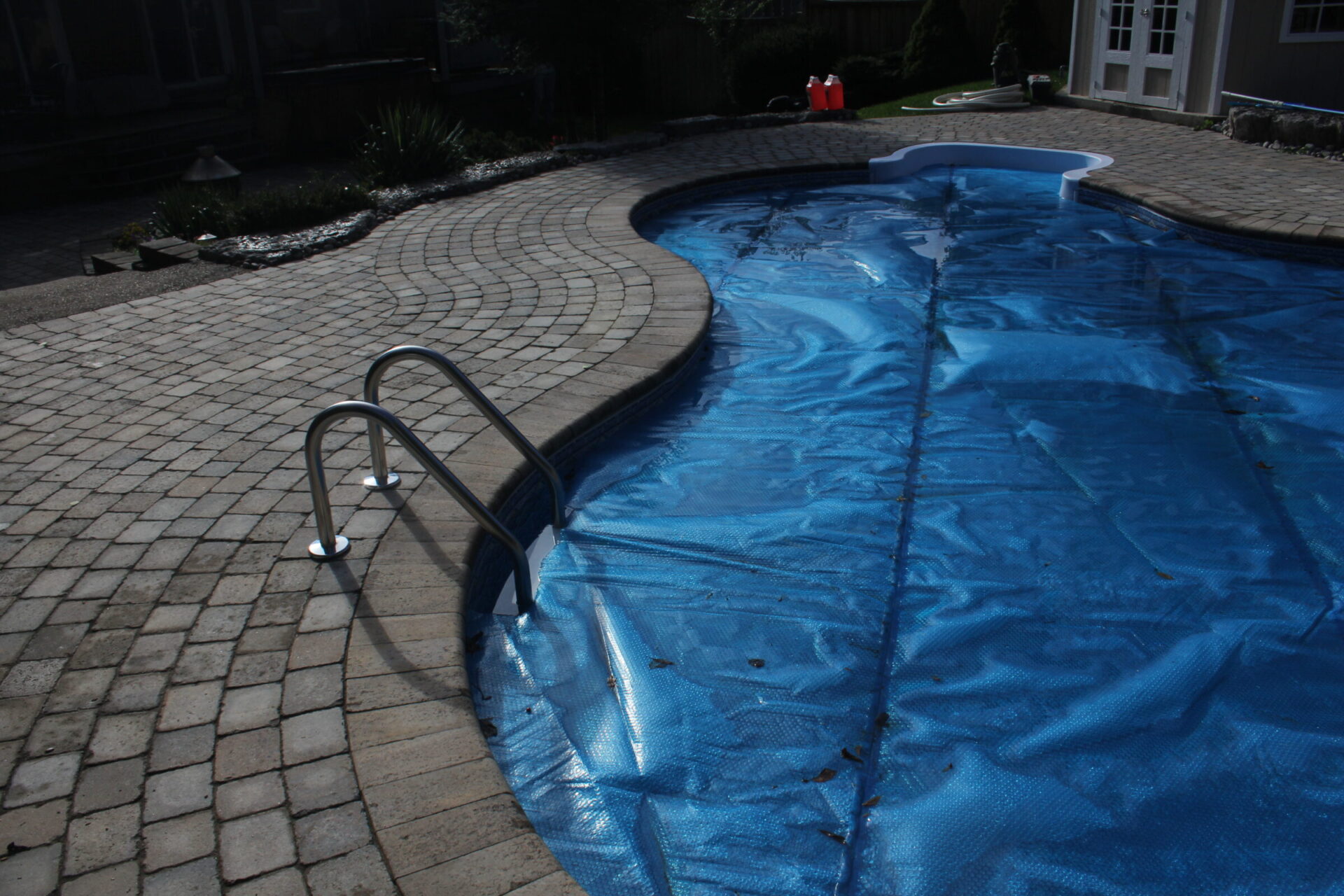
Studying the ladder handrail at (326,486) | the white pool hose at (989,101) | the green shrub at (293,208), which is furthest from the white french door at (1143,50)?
the ladder handrail at (326,486)

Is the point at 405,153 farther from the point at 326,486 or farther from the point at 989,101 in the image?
the point at 989,101

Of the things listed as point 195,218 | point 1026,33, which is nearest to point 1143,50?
point 1026,33

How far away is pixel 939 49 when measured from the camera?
58.7 feet

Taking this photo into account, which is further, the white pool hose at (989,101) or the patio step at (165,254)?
the white pool hose at (989,101)

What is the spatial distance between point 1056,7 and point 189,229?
1601cm

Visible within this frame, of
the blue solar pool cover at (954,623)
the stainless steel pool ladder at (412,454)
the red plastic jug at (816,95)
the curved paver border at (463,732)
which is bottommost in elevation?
the blue solar pool cover at (954,623)

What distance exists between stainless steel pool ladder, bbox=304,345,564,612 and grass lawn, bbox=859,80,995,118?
39.5 feet

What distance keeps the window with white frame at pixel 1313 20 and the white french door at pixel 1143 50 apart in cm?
106

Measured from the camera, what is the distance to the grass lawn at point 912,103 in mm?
15391

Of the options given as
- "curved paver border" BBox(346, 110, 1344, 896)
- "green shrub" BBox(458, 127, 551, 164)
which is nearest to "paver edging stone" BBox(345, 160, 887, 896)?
"curved paver border" BBox(346, 110, 1344, 896)

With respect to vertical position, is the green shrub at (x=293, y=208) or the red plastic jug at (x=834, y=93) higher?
the red plastic jug at (x=834, y=93)

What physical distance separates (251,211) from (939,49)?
1364 cm

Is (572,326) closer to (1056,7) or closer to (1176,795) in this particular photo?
(1176,795)

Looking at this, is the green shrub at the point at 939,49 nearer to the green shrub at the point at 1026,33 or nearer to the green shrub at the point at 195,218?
the green shrub at the point at 1026,33
